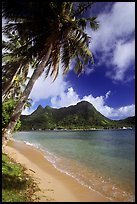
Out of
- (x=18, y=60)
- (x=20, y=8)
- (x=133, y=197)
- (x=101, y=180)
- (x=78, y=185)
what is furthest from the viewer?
(x=101, y=180)

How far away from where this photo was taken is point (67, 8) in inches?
418

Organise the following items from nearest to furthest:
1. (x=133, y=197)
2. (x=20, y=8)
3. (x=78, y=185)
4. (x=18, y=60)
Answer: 1. (x=20, y=8)
2. (x=18, y=60)
3. (x=133, y=197)
4. (x=78, y=185)

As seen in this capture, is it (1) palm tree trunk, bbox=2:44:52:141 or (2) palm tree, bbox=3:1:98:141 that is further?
(2) palm tree, bbox=3:1:98:141

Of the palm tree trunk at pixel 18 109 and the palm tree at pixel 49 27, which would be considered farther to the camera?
the palm tree at pixel 49 27

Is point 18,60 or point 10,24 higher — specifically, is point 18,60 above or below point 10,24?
below

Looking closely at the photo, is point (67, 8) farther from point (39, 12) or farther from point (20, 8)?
point (20, 8)

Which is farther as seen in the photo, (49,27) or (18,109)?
(49,27)

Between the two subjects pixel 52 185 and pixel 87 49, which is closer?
pixel 87 49

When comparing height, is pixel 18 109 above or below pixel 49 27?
below

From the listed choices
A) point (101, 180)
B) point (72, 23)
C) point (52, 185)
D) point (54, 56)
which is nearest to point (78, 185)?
point (52, 185)

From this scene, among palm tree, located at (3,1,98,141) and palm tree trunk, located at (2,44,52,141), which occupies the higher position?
palm tree, located at (3,1,98,141)

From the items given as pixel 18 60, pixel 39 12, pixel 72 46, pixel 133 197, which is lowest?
pixel 133 197

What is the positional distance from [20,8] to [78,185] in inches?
363

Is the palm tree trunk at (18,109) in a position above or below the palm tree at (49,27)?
below
